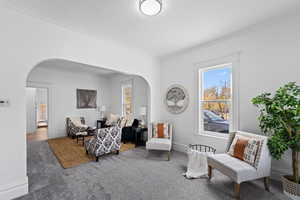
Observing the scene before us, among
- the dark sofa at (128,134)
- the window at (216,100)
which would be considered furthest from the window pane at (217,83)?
the dark sofa at (128,134)

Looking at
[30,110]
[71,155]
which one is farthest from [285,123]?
[30,110]

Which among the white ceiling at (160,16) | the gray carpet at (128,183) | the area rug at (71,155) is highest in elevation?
the white ceiling at (160,16)

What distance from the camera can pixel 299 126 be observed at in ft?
5.96

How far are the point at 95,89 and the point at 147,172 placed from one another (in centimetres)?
523

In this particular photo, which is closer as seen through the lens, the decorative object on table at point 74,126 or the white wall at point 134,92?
the decorative object on table at point 74,126

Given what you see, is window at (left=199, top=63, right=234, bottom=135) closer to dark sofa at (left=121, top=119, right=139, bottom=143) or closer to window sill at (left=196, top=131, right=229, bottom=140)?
window sill at (left=196, top=131, right=229, bottom=140)

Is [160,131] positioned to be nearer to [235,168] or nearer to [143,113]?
[143,113]

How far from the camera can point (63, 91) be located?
5738mm

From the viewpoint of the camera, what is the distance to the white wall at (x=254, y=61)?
2264mm

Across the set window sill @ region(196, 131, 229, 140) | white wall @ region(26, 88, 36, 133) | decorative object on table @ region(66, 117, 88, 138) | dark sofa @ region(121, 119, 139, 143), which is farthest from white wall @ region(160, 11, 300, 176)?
white wall @ region(26, 88, 36, 133)

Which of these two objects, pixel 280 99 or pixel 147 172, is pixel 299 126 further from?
pixel 147 172

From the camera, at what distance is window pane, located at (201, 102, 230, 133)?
314cm

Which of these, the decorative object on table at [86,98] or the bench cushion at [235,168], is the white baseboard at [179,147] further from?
the decorative object on table at [86,98]

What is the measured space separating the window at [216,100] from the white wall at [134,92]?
6.04 ft
